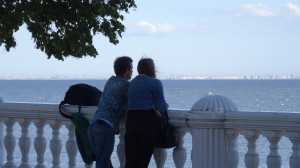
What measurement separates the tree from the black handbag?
409cm

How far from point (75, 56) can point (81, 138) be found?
3802 millimetres

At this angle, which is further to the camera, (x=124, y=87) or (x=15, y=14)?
(x=15, y=14)

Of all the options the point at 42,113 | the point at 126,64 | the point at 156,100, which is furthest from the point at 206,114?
the point at 42,113

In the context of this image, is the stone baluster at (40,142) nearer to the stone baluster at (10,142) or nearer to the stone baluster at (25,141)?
the stone baluster at (25,141)

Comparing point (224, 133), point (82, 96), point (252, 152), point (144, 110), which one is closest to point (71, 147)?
point (82, 96)

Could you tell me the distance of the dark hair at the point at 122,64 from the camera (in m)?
8.89

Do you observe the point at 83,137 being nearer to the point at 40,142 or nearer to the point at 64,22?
the point at 40,142

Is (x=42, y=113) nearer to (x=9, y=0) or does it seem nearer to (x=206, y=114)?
(x=206, y=114)

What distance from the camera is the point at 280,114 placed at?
783 centimetres

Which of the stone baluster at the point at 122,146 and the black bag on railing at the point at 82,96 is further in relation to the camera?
the black bag on railing at the point at 82,96

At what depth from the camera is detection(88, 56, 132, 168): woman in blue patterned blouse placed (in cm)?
891

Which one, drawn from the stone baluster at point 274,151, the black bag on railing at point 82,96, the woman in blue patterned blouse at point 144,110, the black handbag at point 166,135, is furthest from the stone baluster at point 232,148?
the black bag on railing at point 82,96

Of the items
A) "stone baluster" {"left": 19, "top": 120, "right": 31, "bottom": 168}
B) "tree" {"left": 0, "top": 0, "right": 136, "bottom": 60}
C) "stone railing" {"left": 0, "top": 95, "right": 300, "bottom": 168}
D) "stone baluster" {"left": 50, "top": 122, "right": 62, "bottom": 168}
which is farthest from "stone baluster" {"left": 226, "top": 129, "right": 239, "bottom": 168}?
"tree" {"left": 0, "top": 0, "right": 136, "bottom": 60}

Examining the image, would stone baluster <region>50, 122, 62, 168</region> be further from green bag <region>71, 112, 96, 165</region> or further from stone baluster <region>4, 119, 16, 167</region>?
stone baluster <region>4, 119, 16, 167</region>
